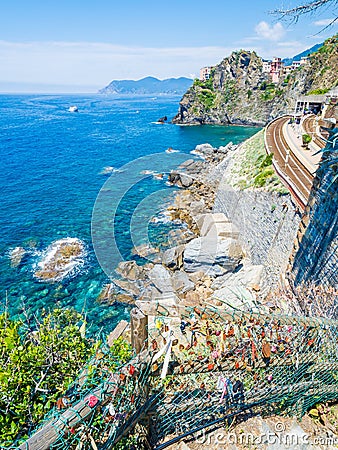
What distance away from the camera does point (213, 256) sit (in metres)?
15.5

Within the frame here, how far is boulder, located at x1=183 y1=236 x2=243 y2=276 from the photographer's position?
15.3 metres

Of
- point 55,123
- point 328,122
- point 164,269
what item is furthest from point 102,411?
point 55,123

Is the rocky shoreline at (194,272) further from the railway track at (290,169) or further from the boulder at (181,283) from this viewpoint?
the railway track at (290,169)

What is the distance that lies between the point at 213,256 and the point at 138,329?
1227 centimetres

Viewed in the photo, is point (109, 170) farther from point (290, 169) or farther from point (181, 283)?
point (181, 283)

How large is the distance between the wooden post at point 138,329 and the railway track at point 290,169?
1030 centimetres

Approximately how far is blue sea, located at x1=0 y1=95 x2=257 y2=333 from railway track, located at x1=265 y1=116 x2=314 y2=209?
836 cm

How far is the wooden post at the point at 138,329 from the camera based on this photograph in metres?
3.51

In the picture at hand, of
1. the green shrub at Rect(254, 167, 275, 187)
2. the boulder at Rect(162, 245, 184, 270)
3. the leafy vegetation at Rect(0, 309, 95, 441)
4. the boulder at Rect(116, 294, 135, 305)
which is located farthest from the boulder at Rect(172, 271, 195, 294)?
the leafy vegetation at Rect(0, 309, 95, 441)

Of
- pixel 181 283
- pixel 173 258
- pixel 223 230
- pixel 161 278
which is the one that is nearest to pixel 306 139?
pixel 223 230

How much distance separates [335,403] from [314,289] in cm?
304

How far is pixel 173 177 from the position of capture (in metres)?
31.1

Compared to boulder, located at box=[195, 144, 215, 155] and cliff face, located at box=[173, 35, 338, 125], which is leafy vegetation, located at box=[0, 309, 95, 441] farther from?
cliff face, located at box=[173, 35, 338, 125]

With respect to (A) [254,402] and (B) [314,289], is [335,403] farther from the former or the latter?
(B) [314,289]
